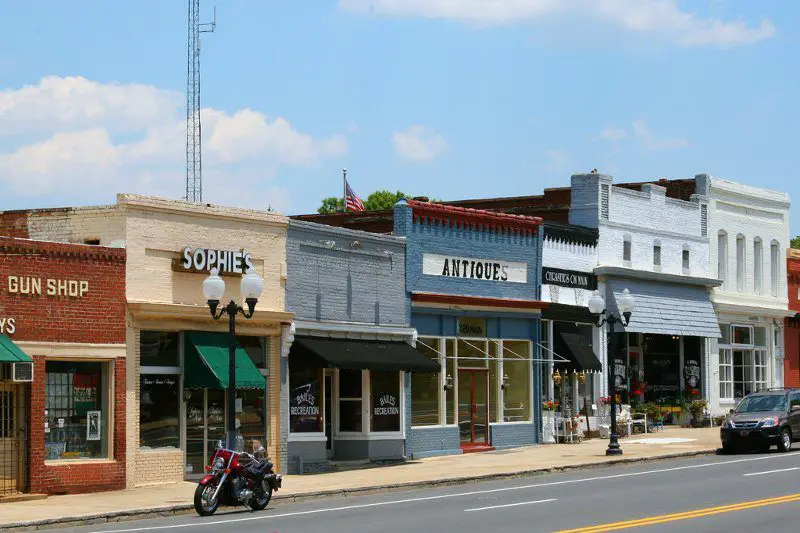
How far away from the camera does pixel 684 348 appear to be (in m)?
47.4

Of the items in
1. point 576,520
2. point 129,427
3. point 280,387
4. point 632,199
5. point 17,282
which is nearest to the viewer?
point 576,520

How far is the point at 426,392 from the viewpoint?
35438 millimetres

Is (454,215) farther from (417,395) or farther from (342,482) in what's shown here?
(342,482)

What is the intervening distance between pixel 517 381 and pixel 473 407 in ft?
7.02

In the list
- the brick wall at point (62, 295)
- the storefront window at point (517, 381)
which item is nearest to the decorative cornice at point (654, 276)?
the storefront window at point (517, 381)

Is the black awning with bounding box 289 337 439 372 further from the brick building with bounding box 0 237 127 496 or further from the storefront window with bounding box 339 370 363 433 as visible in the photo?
the brick building with bounding box 0 237 127 496

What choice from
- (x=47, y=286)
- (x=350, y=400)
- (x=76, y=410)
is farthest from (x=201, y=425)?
(x=350, y=400)

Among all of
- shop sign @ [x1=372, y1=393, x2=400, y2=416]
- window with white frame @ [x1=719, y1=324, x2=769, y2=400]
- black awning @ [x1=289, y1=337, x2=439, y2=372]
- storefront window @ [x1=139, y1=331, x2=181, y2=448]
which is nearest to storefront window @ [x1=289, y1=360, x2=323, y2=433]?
black awning @ [x1=289, y1=337, x2=439, y2=372]

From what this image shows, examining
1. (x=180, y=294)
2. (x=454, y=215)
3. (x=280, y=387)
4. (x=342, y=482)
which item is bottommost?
(x=342, y=482)

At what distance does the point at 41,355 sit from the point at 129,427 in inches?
98.2

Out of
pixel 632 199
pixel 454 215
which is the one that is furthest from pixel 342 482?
pixel 632 199

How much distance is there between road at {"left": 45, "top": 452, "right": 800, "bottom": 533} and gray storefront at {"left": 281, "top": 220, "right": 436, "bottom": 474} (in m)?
4.79

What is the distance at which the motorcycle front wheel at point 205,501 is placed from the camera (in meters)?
22.4

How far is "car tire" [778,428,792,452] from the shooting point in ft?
114
